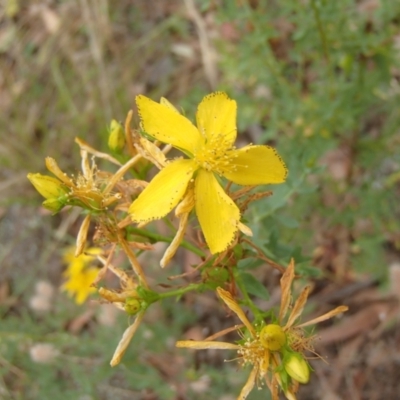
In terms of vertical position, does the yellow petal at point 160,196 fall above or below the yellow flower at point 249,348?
above

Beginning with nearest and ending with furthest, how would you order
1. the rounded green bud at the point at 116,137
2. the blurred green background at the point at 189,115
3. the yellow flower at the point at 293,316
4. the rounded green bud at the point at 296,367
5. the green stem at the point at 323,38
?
the rounded green bud at the point at 296,367 < the yellow flower at the point at 293,316 < the rounded green bud at the point at 116,137 < the green stem at the point at 323,38 < the blurred green background at the point at 189,115

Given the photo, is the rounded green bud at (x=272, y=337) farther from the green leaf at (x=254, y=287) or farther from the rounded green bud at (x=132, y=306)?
the rounded green bud at (x=132, y=306)

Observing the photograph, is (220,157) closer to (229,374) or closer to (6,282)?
(229,374)

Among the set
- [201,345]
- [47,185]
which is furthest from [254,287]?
[47,185]

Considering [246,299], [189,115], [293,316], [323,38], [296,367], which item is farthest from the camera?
[189,115]

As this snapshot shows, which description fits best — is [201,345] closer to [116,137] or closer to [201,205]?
[201,205]

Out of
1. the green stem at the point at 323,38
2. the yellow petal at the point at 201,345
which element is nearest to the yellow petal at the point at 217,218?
the yellow petal at the point at 201,345

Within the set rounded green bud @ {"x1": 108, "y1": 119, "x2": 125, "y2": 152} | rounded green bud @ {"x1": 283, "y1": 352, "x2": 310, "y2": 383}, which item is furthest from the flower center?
rounded green bud @ {"x1": 283, "y1": 352, "x2": 310, "y2": 383}
